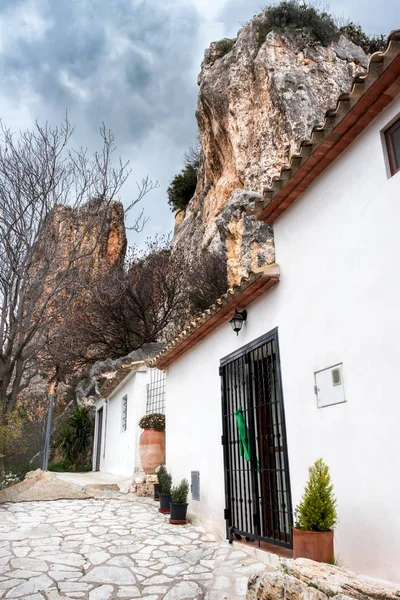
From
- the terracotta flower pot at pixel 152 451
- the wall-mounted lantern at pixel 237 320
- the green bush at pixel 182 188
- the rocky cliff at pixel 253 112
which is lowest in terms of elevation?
the terracotta flower pot at pixel 152 451

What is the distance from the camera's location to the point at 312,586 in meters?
2.41

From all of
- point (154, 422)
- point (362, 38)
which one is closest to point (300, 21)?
point (362, 38)

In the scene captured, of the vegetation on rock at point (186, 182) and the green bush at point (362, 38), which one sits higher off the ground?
the green bush at point (362, 38)

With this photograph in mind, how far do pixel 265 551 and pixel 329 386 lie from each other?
82.8 inches

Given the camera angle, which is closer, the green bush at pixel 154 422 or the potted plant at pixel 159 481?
the potted plant at pixel 159 481

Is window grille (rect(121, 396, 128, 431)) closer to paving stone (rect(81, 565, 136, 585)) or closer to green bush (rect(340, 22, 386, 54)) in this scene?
paving stone (rect(81, 565, 136, 585))

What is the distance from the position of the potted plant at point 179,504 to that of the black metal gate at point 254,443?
4.44 ft

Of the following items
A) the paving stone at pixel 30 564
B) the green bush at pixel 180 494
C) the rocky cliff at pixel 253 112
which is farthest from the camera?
the rocky cliff at pixel 253 112

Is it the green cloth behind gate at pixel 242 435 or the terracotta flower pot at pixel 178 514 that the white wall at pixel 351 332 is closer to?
the green cloth behind gate at pixel 242 435

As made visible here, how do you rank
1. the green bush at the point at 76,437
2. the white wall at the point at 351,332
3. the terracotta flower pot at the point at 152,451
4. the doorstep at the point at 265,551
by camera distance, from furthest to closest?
the green bush at the point at 76,437 → the terracotta flower pot at the point at 152,451 → the doorstep at the point at 265,551 → the white wall at the point at 351,332

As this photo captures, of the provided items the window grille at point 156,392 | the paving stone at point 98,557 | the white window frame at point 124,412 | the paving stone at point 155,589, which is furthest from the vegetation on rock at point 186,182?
the paving stone at point 155,589

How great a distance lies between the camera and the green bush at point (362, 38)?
2103 centimetres

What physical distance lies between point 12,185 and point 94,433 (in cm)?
1202

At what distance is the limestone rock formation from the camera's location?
2371 millimetres
